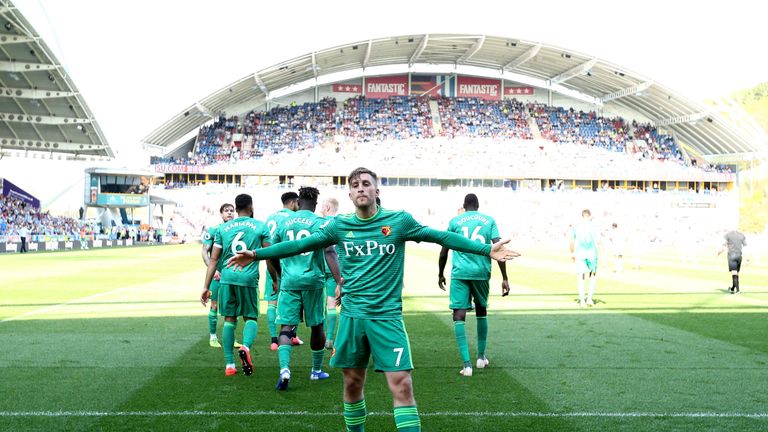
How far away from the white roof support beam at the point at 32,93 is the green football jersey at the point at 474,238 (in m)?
44.6

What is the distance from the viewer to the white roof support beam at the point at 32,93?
1836 inches

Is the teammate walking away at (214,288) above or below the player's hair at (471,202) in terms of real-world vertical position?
below

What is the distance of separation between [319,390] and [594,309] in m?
8.91

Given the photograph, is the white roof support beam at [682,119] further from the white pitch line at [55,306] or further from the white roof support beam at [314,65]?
the white pitch line at [55,306]

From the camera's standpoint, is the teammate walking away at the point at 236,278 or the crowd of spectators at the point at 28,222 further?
the crowd of spectators at the point at 28,222

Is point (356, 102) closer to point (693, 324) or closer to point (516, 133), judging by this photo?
point (516, 133)

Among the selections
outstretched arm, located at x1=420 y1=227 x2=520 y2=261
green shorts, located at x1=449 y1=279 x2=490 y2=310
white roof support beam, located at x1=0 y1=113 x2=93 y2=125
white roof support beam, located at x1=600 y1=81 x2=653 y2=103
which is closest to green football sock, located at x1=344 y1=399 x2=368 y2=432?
outstretched arm, located at x1=420 y1=227 x2=520 y2=261

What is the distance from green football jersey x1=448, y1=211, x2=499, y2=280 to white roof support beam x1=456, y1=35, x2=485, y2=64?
206ft

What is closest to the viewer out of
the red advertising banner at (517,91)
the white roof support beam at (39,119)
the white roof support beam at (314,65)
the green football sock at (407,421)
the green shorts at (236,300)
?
the green football sock at (407,421)

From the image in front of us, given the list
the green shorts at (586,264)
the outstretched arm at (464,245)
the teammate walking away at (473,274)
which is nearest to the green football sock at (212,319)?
the teammate walking away at (473,274)

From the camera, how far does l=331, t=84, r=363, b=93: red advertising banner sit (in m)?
82.3

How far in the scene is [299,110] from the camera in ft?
264

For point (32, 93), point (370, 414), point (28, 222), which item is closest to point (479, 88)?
point (32, 93)

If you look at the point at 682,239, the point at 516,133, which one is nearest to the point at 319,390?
the point at 682,239
